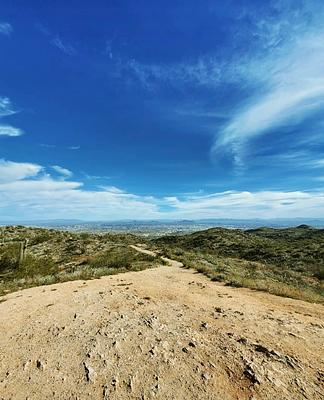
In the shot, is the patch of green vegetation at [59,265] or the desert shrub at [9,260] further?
the desert shrub at [9,260]

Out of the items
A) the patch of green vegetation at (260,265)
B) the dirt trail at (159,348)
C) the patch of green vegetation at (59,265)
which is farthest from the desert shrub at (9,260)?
the patch of green vegetation at (260,265)

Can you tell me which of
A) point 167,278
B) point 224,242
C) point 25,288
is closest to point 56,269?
point 25,288

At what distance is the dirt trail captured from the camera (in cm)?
744

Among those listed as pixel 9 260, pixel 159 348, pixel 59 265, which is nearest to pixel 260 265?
pixel 59 265

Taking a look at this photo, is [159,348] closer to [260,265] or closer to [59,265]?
[59,265]

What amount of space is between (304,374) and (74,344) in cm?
646

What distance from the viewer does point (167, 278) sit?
20375 millimetres

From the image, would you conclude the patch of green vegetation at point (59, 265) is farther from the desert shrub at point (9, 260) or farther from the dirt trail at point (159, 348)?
the dirt trail at point (159, 348)

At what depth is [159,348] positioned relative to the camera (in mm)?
9078

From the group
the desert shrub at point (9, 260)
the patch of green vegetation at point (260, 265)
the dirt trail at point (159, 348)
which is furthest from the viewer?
the desert shrub at point (9, 260)

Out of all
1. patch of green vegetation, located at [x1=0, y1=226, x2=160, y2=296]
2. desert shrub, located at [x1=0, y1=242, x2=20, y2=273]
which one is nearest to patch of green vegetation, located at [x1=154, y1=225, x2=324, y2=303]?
patch of green vegetation, located at [x1=0, y1=226, x2=160, y2=296]

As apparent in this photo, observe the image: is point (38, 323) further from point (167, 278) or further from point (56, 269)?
point (56, 269)

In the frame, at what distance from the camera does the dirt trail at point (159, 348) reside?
744 centimetres

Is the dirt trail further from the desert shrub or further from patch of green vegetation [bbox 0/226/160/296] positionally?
the desert shrub
